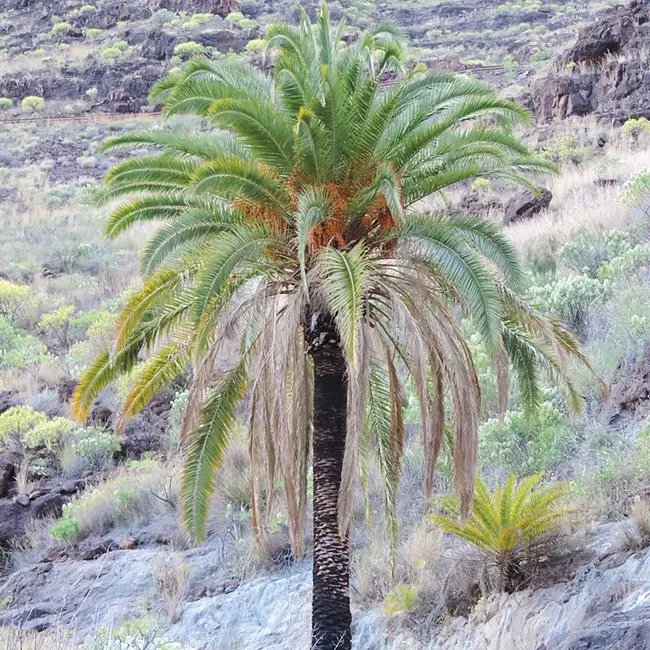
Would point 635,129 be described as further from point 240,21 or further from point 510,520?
point 240,21

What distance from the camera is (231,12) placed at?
5903cm

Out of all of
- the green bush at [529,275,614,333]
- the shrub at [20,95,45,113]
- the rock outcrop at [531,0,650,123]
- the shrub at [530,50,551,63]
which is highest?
the shrub at [20,95,45,113]

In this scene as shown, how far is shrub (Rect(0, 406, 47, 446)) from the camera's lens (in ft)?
56.9

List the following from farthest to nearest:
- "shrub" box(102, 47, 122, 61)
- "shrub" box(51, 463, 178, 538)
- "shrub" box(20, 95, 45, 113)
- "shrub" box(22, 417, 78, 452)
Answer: "shrub" box(102, 47, 122, 61) → "shrub" box(20, 95, 45, 113) → "shrub" box(22, 417, 78, 452) → "shrub" box(51, 463, 178, 538)

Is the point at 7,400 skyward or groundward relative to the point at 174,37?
groundward

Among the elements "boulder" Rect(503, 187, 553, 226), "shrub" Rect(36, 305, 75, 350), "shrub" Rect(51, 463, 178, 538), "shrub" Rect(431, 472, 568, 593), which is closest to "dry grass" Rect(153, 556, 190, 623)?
"shrub" Rect(51, 463, 178, 538)

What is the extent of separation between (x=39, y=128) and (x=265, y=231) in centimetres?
4007

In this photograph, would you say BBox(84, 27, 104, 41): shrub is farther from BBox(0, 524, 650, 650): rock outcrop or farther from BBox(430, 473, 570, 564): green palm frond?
BBox(430, 473, 570, 564): green palm frond

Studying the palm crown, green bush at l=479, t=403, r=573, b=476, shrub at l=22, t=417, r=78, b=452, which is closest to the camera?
the palm crown

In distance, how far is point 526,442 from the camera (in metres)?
13.0

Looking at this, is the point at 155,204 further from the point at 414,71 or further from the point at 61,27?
the point at 61,27

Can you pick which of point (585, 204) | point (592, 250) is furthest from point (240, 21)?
point (592, 250)

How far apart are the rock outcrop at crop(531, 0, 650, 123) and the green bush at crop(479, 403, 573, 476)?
16.5m

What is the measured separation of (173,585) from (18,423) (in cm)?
621
